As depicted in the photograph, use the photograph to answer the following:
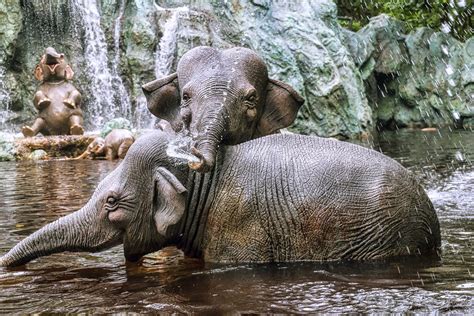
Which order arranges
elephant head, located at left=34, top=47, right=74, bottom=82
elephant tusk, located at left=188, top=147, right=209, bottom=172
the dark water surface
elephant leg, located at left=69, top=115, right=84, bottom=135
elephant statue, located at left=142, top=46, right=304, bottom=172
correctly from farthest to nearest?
elephant head, located at left=34, top=47, right=74, bottom=82
elephant leg, located at left=69, top=115, right=84, bottom=135
elephant statue, located at left=142, top=46, right=304, bottom=172
elephant tusk, located at left=188, top=147, right=209, bottom=172
the dark water surface

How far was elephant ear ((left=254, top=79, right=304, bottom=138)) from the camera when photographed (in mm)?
5703

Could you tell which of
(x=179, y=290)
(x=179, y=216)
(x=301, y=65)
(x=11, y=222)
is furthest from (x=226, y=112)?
(x=301, y=65)

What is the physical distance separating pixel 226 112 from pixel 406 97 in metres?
23.9

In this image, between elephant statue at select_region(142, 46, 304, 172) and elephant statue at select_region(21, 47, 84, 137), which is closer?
elephant statue at select_region(142, 46, 304, 172)

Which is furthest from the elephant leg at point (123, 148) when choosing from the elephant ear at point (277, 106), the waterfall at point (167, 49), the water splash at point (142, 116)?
the elephant ear at point (277, 106)

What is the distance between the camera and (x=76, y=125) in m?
17.6

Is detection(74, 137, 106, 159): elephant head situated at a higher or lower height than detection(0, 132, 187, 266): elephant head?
higher

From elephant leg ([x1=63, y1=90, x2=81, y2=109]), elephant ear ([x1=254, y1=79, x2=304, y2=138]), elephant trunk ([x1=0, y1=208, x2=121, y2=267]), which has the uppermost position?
elephant leg ([x1=63, y1=90, x2=81, y2=109])

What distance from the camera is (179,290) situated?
4348mm

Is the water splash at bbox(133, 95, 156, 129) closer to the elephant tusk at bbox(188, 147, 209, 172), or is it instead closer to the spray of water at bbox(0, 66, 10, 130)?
the spray of water at bbox(0, 66, 10, 130)

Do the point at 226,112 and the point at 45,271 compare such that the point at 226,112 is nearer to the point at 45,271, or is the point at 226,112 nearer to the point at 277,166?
the point at 277,166

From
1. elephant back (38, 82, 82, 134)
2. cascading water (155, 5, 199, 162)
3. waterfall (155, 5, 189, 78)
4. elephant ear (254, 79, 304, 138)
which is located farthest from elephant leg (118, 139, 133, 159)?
elephant ear (254, 79, 304, 138)

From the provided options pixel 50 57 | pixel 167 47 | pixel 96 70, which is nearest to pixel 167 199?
pixel 50 57

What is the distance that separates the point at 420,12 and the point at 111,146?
2185 centimetres
